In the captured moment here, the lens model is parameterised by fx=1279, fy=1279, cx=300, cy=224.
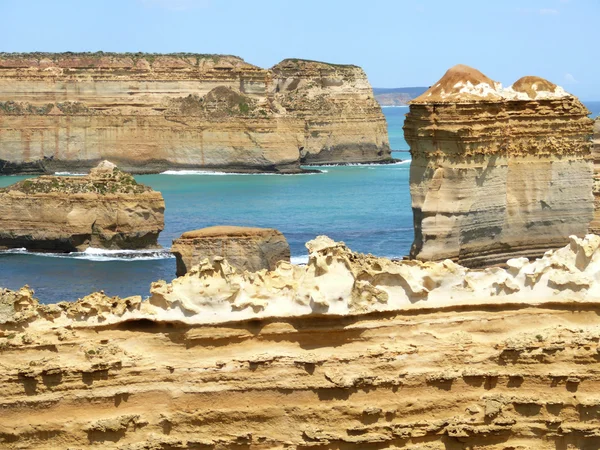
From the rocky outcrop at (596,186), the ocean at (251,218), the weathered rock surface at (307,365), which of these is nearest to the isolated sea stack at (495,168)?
the rocky outcrop at (596,186)

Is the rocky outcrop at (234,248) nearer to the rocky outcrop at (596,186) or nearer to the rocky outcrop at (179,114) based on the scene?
the rocky outcrop at (596,186)

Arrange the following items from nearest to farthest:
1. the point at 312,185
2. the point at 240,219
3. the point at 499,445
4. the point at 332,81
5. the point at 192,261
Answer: the point at 499,445, the point at 192,261, the point at 240,219, the point at 312,185, the point at 332,81

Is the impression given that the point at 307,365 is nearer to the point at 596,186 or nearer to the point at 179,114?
the point at 596,186

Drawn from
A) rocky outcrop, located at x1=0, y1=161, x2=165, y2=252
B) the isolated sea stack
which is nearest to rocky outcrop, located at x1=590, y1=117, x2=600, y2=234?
the isolated sea stack

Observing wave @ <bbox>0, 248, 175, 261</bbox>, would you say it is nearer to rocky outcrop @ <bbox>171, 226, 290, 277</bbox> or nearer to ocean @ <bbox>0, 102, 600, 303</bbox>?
ocean @ <bbox>0, 102, 600, 303</bbox>

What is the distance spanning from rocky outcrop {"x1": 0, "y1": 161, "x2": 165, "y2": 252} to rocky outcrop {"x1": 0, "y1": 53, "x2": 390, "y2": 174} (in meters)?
44.7

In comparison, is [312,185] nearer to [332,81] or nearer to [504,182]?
[332,81]

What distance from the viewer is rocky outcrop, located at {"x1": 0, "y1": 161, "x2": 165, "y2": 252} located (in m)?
50.2

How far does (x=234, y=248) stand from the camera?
132 ft

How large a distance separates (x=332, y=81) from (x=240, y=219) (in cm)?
4359

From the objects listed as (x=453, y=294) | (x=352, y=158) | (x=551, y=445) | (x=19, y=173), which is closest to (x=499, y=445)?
(x=551, y=445)

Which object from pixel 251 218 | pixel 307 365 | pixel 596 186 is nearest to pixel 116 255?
pixel 251 218

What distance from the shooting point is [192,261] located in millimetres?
40094

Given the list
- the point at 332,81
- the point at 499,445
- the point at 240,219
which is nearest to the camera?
the point at 499,445
